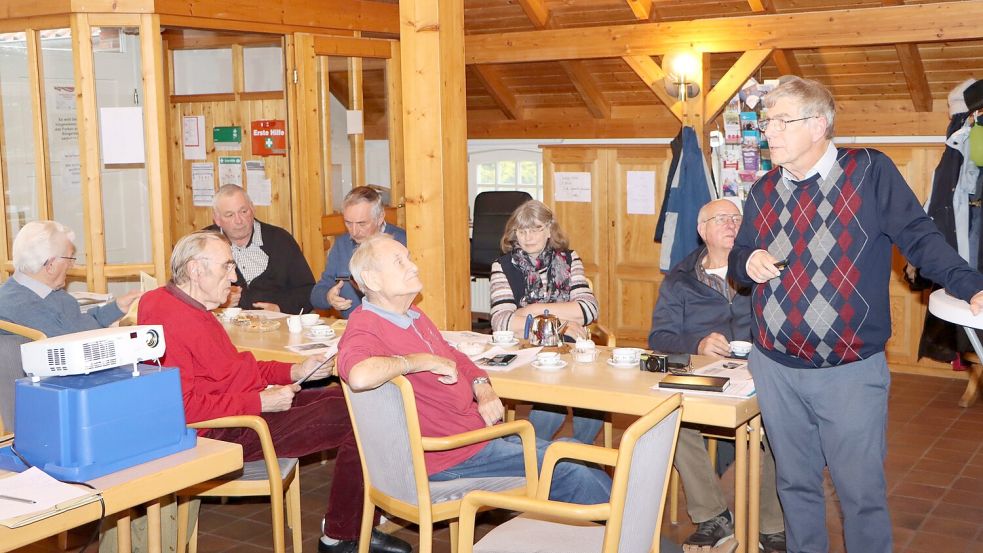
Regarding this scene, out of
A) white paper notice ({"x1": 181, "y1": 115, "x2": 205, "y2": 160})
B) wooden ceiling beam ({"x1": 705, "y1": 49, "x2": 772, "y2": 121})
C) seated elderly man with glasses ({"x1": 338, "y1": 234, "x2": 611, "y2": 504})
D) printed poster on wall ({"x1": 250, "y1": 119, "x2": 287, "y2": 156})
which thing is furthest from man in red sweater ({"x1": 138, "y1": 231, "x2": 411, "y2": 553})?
white paper notice ({"x1": 181, "y1": 115, "x2": 205, "y2": 160})

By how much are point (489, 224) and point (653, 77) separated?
1681 millimetres

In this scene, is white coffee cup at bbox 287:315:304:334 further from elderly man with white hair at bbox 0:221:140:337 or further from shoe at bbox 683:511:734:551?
shoe at bbox 683:511:734:551

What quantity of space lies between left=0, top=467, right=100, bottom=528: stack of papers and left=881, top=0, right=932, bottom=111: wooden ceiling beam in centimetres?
540

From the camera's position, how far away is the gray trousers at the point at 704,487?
3707mm

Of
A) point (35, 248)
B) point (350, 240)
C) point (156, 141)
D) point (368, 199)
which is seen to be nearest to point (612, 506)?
point (35, 248)

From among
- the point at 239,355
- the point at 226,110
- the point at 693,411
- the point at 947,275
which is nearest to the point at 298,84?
the point at 226,110

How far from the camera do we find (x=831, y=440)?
2979 mm

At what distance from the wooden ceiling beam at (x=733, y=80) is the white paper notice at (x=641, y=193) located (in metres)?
0.71

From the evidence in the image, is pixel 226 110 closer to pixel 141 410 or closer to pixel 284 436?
pixel 284 436

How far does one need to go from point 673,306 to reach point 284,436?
62.7 inches

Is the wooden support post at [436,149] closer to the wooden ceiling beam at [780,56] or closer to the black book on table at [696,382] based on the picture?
the black book on table at [696,382]

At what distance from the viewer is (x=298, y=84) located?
6508 mm

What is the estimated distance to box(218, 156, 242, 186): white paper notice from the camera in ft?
25.2

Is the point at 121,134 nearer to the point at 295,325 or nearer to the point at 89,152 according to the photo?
the point at 89,152
